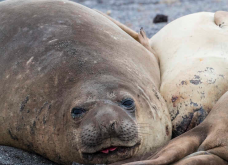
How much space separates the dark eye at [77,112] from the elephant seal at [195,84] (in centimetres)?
60

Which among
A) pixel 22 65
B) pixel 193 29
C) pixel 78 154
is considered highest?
pixel 22 65

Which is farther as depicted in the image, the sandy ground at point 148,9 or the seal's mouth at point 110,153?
the sandy ground at point 148,9

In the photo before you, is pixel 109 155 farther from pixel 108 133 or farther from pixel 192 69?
pixel 192 69

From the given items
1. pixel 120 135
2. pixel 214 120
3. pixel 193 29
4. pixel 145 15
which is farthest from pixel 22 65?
pixel 145 15

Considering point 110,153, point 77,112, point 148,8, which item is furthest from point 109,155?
point 148,8

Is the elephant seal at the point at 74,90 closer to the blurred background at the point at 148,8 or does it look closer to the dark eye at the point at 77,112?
the dark eye at the point at 77,112

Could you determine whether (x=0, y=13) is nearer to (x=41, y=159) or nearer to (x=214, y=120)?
(x=41, y=159)

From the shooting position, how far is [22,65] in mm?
3832

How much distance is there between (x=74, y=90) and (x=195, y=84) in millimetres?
1322

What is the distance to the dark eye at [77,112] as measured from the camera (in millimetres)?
3213

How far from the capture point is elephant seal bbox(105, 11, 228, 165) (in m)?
3.15

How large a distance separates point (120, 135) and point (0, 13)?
213cm

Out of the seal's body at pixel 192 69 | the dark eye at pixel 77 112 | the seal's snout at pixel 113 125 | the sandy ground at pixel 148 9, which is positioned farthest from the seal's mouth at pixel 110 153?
the sandy ground at pixel 148 9

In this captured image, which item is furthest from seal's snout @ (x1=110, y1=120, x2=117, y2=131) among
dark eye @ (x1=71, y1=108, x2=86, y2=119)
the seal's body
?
the seal's body
